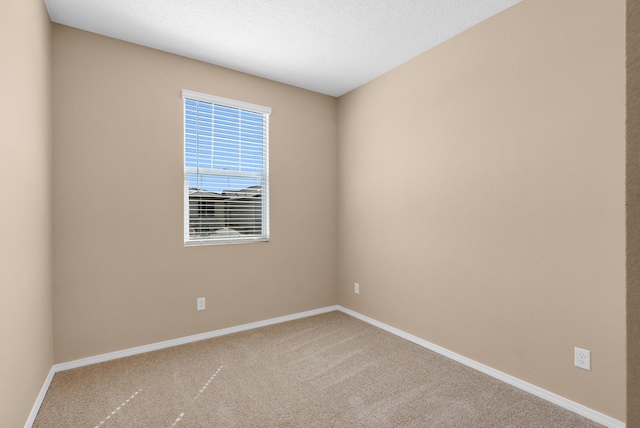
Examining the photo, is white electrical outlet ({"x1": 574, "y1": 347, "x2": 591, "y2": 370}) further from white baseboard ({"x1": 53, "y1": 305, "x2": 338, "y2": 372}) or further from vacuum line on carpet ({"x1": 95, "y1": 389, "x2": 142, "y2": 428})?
vacuum line on carpet ({"x1": 95, "y1": 389, "x2": 142, "y2": 428})

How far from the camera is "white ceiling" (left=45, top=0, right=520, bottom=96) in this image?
2328 mm

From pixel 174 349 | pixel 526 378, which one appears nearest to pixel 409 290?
pixel 526 378

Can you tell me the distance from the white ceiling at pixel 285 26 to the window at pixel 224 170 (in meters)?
0.46

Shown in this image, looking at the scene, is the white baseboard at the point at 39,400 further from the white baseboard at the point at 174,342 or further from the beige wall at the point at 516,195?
the beige wall at the point at 516,195

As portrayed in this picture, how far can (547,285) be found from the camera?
2.17 meters

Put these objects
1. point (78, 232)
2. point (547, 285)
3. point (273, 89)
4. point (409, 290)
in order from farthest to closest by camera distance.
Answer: point (273, 89) → point (409, 290) → point (78, 232) → point (547, 285)

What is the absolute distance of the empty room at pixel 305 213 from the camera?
1.93m

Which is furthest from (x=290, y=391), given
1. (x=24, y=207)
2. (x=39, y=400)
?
(x=24, y=207)

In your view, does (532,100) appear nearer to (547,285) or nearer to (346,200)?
(547,285)

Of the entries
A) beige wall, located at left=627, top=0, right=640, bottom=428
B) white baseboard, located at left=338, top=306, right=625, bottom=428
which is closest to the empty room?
white baseboard, located at left=338, top=306, right=625, bottom=428

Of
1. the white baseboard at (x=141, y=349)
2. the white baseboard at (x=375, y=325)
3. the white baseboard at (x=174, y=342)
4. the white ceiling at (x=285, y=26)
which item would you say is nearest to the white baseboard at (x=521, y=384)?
the white baseboard at (x=375, y=325)

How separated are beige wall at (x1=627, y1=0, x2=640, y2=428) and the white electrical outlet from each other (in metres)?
2.07

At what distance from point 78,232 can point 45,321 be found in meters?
0.67

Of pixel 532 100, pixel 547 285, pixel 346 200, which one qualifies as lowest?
pixel 547 285
